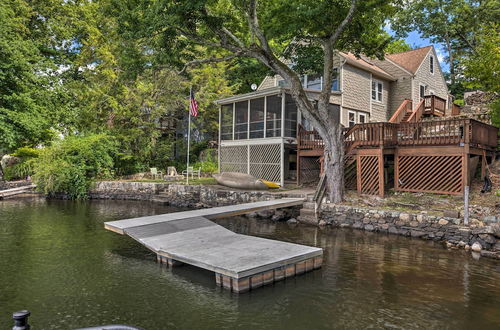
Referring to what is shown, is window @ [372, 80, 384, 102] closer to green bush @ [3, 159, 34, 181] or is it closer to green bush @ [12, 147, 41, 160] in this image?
green bush @ [3, 159, 34, 181]

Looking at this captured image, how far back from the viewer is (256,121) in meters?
19.4

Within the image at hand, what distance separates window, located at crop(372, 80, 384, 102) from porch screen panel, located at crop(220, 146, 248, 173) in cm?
936

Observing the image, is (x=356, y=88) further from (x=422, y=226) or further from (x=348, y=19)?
(x=422, y=226)

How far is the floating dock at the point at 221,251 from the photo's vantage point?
21.2ft

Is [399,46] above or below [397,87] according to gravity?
above

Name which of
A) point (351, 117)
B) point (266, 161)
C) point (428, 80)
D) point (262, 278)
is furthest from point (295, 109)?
point (262, 278)

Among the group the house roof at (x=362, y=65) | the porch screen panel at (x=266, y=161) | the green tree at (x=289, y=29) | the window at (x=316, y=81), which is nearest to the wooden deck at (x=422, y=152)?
the green tree at (x=289, y=29)

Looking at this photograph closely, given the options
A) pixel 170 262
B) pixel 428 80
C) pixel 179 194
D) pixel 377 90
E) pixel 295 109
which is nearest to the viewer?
pixel 170 262

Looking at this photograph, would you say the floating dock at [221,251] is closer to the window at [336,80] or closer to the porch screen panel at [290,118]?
the porch screen panel at [290,118]

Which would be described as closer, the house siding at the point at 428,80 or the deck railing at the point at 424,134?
the deck railing at the point at 424,134

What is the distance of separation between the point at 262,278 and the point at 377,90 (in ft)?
62.6

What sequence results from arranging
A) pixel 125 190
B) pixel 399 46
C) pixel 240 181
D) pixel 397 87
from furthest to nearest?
pixel 399 46, pixel 397 87, pixel 125 190, pixel 240 181

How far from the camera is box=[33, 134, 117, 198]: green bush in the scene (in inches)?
799

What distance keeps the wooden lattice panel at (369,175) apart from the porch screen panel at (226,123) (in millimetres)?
9340
